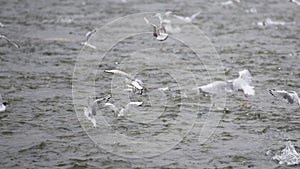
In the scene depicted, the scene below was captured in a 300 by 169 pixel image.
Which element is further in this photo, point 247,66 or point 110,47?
point 110,47

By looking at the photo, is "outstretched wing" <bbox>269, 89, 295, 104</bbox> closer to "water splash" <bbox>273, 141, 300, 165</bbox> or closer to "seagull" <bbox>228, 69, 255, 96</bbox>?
"seagull" <bbox>228, 69, 255, 96</bbox>

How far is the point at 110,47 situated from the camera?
16.6 meters

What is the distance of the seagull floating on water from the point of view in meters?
10.4

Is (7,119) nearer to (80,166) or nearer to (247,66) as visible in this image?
(80,166)

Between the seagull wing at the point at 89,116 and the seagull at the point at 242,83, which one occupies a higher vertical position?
the seagull at the point at 242,83

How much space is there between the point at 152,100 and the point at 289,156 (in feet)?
12.1

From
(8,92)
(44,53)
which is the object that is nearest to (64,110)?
(8,92)

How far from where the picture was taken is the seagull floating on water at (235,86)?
1035 centimetres

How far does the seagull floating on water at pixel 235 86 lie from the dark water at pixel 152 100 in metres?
0.35

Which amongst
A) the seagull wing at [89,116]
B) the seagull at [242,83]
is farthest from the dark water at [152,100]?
the seagull at [242,83]

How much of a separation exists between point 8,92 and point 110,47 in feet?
17.0

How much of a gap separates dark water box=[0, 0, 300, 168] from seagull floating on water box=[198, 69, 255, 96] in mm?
347

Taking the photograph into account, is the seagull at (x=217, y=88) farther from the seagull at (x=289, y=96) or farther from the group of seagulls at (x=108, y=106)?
the group of seagulls at (x=108, y=106)

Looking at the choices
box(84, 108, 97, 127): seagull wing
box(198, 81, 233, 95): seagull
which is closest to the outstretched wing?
box(198, 81, 233, 95): seagull
